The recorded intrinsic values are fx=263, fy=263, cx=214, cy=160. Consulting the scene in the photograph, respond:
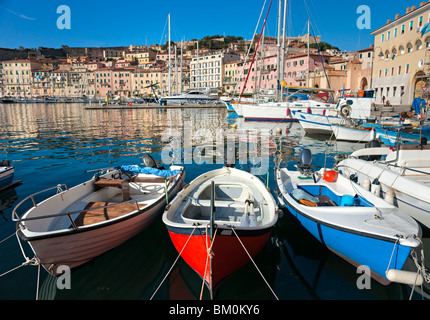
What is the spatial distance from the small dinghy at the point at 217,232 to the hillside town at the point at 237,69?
84.0ft

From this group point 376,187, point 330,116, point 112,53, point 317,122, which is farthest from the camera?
point 112,53

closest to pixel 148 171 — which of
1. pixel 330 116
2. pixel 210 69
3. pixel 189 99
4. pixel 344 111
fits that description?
pixel 344 111

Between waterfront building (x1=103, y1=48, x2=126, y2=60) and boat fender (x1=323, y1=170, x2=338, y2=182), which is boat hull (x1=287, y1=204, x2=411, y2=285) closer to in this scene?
boat fender (x1=323, y1=170, x2=338, y2=182)

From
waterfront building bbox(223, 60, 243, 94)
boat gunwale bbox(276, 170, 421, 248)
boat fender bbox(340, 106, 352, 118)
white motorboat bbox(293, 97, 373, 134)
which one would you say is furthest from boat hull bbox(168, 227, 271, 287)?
waterfront building bbox(223, 60, 243, 94)

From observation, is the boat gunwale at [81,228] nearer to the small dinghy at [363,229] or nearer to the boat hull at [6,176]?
the small dinghy at [363,229]

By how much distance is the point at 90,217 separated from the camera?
6383 mm

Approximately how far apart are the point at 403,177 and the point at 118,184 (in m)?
8.64

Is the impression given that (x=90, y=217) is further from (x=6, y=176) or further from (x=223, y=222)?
(x=6, y=176)

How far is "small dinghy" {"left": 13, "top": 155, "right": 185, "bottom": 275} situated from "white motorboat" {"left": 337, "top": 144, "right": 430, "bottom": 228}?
6737 millimetres

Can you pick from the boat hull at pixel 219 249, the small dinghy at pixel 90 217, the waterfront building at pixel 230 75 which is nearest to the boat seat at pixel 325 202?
the boat hull at pixel 219 249

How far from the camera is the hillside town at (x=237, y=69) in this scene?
37.7 meters

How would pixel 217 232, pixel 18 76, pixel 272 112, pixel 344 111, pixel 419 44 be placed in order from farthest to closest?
pixel 18 76 → pixel 419 44 → pixel 272 112 → pixel 344 111 → pixel 217 232

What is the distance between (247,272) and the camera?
5.79 m
